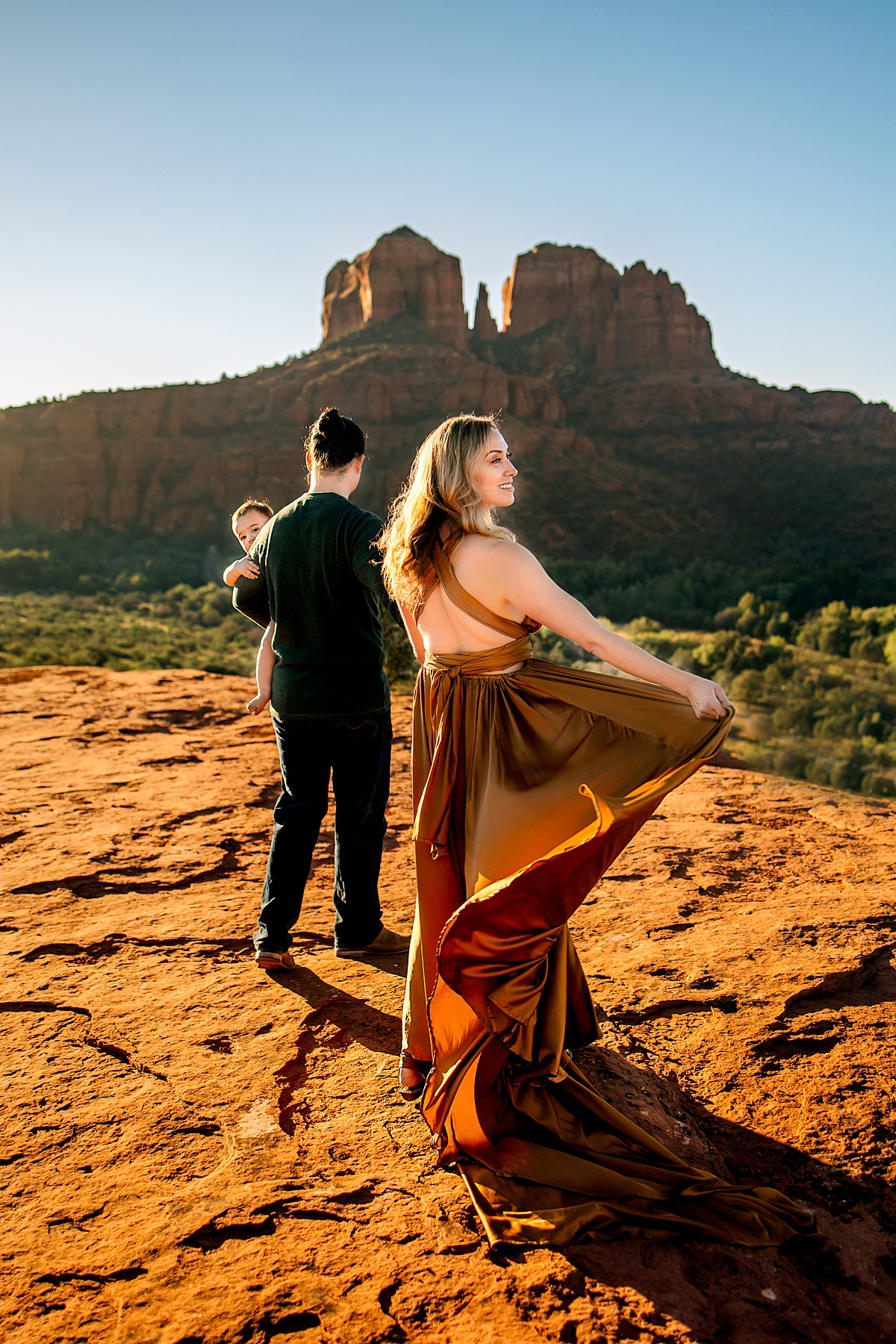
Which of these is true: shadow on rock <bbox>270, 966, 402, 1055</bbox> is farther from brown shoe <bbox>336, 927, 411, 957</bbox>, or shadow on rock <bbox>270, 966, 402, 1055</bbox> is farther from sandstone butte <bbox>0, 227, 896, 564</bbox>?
sandstone butte <bbox>0, 227, 896, 564</bbox>

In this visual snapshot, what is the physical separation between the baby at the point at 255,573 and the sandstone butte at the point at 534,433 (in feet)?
125

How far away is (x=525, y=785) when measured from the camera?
7.18 ft

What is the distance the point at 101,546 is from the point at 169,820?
49311 millimetres

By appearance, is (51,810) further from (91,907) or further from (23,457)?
(23,457)

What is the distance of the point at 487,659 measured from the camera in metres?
2.29

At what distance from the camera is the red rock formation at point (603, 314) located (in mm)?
71562

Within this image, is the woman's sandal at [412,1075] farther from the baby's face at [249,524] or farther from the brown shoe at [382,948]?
the baby's face at [249,524]

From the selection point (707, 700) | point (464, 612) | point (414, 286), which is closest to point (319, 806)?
point (464, 612)

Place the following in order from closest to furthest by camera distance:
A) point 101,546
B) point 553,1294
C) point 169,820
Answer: point 553,1294 < point 169,820 < point 101,546

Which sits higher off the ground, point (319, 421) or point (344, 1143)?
point (319, 421)

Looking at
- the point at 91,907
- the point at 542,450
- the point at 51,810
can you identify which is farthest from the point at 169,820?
the point at 542,450

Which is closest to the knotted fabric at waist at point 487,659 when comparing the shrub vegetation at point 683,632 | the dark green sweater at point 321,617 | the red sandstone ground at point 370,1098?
the dark green sweater at point 321,617

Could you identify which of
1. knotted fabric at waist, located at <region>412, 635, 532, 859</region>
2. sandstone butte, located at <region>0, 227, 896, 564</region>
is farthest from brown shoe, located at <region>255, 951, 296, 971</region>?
→ sandstone butte, located at <region>0, 227, 896, 564</region>

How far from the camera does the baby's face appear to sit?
349 centimetres
